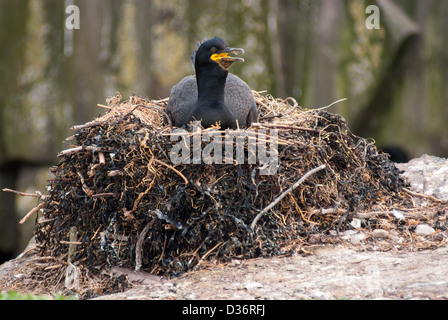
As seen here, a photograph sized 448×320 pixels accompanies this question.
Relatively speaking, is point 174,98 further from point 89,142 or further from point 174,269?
point 174,269

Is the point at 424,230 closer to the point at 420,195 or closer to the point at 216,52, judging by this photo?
the point at 420,195

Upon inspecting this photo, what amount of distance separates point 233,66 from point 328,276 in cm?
597

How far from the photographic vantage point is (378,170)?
6633 mm

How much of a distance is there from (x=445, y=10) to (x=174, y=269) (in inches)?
283

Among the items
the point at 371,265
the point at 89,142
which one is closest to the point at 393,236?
the point at 371,265

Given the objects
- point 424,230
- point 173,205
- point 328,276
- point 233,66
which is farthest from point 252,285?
point 233,66

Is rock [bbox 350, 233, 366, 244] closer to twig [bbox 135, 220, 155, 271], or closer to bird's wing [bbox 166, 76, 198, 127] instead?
twig [bbox 135, 220, 155, 271]

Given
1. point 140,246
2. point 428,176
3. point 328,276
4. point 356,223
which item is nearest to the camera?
point 328,276

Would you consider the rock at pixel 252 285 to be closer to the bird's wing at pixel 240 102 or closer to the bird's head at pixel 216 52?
the bird's wing at pixel 240 102

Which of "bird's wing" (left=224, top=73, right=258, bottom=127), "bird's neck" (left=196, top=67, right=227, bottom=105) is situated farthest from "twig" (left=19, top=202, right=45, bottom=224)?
"bird's wing" (left=224, top=73, right=258, bottom=127)

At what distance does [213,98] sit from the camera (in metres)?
6.22

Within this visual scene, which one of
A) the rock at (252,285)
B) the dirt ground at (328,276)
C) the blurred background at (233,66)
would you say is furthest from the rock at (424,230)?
the blurred background at (233,66)

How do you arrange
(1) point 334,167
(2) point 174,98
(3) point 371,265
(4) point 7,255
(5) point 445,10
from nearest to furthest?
(3) point 371,265, (1) point 334,167, (2) point 174,98, (5) point 445,10, (4) point 7,255

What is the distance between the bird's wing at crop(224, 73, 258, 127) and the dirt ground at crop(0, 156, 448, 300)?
1.75m
